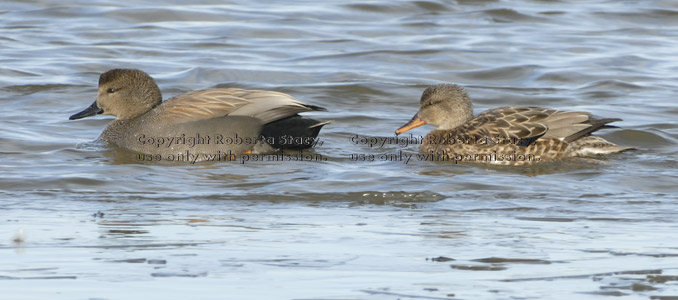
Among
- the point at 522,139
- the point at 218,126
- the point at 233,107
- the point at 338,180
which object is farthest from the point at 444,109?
the point at 338,180

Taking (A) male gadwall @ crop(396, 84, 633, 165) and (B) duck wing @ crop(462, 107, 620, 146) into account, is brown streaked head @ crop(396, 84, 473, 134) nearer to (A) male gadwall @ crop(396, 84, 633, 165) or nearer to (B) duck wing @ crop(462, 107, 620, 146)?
(A) male gadwall @ crop(396, 84, 633, 165)

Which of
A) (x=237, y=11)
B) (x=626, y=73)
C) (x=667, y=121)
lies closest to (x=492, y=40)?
(x=626, y=73)

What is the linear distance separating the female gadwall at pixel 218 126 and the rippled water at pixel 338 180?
287 mm

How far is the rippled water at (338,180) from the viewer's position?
4.98m

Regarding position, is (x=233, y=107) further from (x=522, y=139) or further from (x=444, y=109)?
(x=522, y=139)

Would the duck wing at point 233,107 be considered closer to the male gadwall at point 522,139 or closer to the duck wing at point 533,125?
the male gadwall at point 522,139

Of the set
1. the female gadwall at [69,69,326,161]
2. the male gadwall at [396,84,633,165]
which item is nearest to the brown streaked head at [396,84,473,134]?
the male gadwall at [396,84,633,165]

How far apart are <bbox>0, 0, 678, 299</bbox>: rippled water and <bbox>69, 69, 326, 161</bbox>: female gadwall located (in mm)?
287

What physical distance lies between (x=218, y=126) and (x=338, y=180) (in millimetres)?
1728

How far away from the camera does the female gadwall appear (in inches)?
364

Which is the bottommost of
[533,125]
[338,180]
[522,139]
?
[338,180]

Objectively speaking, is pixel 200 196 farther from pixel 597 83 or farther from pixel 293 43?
pixel 293 43

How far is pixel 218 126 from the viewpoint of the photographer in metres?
9.34

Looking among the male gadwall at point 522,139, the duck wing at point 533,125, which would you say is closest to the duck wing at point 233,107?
the male gadwall at point 522,139
